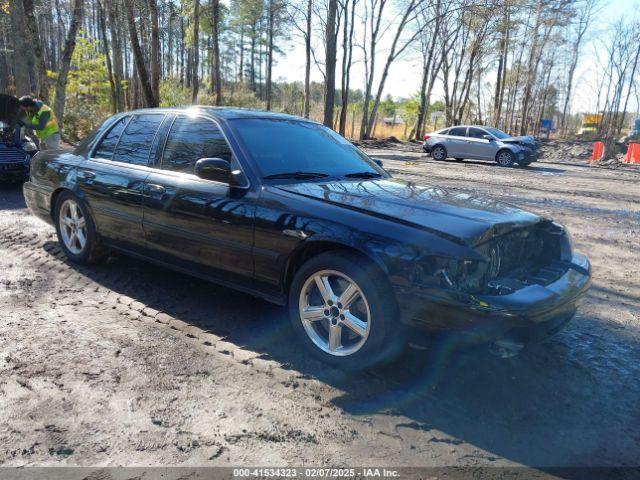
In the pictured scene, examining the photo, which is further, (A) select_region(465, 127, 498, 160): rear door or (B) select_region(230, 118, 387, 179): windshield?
(A) select_region(465, 127, 498, 160): rear door

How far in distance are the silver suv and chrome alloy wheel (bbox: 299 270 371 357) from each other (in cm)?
1847

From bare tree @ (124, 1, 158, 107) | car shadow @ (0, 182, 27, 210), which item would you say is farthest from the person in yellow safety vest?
bare tree @ (124, 1, 158, 107)

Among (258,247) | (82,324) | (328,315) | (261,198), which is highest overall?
(261,198)

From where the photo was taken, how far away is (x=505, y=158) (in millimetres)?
20172

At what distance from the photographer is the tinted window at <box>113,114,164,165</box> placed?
4479mm

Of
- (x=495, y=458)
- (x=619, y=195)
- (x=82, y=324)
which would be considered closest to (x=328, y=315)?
(x=495, y=458)

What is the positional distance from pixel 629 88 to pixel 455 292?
2114 inches

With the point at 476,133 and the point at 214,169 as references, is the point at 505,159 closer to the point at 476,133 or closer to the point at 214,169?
the point at 476,133

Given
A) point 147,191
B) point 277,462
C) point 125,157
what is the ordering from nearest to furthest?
point 277,462
point 147,191
point 125,157

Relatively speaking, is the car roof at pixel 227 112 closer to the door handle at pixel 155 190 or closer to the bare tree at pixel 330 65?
the door handle at pixel 155 190

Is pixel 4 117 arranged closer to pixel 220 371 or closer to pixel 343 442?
pixel 220 371

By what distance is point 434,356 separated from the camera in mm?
3373

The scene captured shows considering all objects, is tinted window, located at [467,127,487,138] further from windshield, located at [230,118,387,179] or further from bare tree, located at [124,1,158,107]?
windshield, located at [230,118,387,179]

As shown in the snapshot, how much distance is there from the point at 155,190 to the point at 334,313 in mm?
1893
